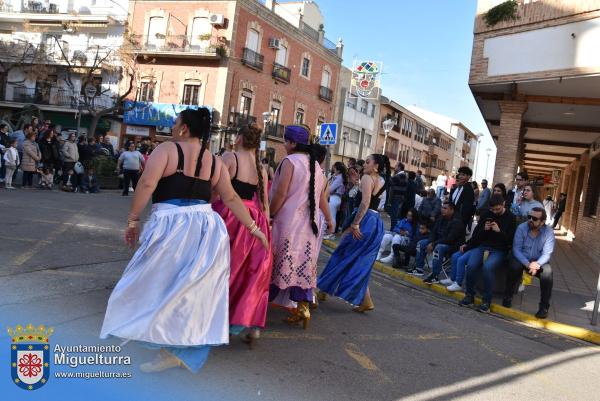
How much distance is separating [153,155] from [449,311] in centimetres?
488

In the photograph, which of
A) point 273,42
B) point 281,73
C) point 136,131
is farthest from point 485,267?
point 281,73

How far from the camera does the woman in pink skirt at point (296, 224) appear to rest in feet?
16.7

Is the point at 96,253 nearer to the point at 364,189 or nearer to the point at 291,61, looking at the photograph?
the point at 364,189

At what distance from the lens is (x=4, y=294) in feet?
15.9

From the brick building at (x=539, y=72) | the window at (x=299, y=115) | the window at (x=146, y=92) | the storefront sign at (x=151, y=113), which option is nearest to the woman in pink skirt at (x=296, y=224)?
the brick building at (x=539, y=72)

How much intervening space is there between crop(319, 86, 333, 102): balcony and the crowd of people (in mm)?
25628

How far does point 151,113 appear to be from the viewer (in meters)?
33.4

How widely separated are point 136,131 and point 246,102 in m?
7.06

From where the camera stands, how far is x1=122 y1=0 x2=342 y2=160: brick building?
31938 mm

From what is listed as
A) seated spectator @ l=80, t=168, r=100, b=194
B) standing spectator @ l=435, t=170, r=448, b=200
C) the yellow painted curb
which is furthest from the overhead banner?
the yellow painted curb

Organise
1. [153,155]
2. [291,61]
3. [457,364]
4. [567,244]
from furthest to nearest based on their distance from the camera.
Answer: [291,61] → [567,244] → [457,364] → [153,155]

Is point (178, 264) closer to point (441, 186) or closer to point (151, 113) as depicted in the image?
point (441, 186)

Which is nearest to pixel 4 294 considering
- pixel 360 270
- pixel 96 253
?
pixel 96 253

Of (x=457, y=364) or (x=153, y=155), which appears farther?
(x=457, y=364)
